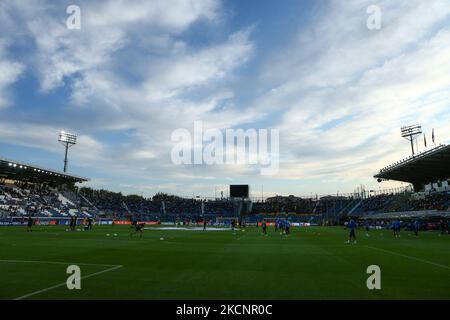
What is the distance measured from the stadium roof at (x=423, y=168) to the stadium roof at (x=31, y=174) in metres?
80.3

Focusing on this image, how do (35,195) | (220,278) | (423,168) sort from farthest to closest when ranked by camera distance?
(35,195)
(423,168)
(220,278)

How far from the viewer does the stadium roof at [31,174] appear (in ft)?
247

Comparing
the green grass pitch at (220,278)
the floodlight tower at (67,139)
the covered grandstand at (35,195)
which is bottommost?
the green grass pitch at (220,278)

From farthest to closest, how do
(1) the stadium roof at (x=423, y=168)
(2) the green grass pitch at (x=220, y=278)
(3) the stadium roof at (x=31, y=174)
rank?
(3) the stadium roof at (x=31, y=174) → (1) the stadium roof at (x=423, y=168) → (2) the green grass pitch at (x=220, y=278)

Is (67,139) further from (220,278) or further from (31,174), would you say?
(220,278)

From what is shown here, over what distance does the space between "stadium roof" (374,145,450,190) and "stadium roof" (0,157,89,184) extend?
8030 cm

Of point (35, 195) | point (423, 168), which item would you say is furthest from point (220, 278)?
point (35, 195)

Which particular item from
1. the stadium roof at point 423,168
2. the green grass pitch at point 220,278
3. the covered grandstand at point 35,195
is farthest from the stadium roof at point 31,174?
the stadium roof at point 423,168

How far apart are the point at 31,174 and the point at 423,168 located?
93039 millimetres

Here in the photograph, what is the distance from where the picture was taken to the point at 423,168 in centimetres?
6300

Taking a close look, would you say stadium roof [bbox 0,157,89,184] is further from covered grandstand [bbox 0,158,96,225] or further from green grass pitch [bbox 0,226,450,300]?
green grass pitch [bbox 0,226,450,300]

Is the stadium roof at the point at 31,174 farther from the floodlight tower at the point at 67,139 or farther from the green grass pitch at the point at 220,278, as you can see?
the green grass pitch at the point at 220,278
